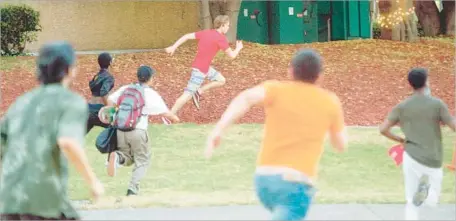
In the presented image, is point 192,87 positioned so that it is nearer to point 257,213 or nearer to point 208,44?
point 208,44

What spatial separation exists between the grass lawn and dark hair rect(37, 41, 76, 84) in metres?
3.74

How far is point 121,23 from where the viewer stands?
24.4m


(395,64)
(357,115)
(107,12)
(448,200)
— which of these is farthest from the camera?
(107,12)

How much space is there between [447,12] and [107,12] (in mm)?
9361

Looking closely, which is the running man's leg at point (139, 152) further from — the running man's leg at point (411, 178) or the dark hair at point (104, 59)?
the running man's leg at point (411, 178)

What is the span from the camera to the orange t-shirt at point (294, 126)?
16.9ft

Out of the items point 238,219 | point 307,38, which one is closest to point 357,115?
point 238,219

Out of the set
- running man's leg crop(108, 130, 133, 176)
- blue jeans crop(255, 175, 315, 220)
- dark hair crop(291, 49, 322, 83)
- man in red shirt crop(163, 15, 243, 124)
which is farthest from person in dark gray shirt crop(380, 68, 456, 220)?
man in red shirt crop(163, 15, 243, 124)

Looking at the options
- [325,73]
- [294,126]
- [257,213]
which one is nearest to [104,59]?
[257,213]

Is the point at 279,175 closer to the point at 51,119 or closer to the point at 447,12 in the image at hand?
the point at 51,119

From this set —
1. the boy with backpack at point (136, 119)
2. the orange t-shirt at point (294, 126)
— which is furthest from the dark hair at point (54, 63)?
the boy with backpack at point (136, 119)

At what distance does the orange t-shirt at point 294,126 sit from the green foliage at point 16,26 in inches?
595

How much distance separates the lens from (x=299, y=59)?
5.32m

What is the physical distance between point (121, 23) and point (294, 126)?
19.7m
